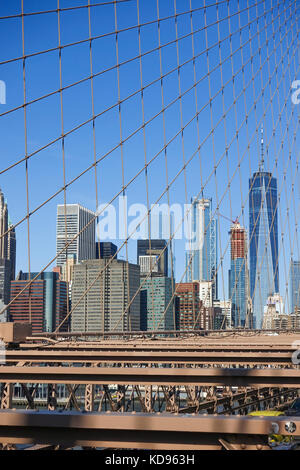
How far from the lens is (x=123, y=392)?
8047mm

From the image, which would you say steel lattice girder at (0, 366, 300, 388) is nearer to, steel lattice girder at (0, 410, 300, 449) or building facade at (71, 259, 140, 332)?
steel lattice girder at (0, 410, 300, 449)

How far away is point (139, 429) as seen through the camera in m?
3.24

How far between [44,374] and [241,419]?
2545 mm

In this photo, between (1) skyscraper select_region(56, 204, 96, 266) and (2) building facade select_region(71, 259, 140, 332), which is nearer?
(1) skyscraper select_region(56, 204, 96, 266)

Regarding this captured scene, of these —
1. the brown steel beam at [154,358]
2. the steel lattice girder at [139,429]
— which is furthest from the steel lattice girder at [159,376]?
the steel lattice girder at [139,429]

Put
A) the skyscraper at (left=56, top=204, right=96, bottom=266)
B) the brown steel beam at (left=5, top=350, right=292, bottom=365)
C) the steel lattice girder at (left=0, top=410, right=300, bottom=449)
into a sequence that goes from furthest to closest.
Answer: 1. the skyscraper at (left=56, top=204, right=96, bottom=266)
2. the brown steel beam at (left=5, top=350, right=292, bottom=365)
3. the steel lattice girder at (left=0, top=410, right=300, bottom=449)

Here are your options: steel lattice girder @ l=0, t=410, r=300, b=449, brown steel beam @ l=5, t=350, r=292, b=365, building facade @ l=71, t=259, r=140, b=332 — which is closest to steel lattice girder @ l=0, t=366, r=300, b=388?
brown steel beam @ l=5, t=350, r=292, b=365

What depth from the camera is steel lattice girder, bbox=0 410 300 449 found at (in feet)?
10.2

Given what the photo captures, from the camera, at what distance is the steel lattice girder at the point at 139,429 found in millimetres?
3098

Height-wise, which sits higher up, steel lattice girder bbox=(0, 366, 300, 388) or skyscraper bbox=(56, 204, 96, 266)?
skyscraper bbox=(56, 204, 96, 266)

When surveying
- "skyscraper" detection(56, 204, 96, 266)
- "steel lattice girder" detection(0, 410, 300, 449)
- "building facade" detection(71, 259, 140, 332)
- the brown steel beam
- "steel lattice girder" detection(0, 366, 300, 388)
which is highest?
"skyscraper" detection(56, 204, 96, 266)

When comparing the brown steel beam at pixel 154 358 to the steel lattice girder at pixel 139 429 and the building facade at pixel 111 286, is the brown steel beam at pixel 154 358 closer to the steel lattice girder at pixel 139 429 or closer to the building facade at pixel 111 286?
the steel lattice girder at pixel 139 429
